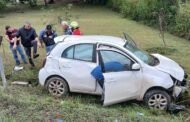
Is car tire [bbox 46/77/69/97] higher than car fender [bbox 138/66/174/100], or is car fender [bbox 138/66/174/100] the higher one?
car fender [bbox 138/66/174/100]

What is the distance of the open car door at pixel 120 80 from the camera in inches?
342

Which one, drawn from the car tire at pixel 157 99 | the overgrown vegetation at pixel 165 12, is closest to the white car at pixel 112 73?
the car tire at pixel 157 99

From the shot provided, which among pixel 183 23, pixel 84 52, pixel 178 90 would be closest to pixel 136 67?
pixel 178 90

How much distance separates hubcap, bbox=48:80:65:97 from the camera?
9570mm

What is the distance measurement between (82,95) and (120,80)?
4.65 ft

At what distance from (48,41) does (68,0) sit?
2690cm

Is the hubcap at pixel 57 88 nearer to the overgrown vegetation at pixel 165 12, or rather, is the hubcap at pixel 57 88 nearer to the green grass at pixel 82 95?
the green grass at pixel 82 95

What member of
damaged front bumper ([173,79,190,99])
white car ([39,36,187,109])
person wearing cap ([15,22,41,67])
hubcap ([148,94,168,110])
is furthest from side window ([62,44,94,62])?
person wearing cap ([15,22,41,67])

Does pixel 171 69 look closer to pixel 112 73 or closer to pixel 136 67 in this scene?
pixel 136 67

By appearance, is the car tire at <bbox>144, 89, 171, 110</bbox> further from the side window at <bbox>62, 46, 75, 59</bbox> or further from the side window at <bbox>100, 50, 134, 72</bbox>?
the side window at <bbox>62, 46, 75, 59</bbox>

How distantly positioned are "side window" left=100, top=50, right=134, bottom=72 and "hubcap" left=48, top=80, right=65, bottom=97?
124cm

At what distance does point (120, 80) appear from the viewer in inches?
344

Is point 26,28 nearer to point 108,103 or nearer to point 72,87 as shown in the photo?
point 72,87

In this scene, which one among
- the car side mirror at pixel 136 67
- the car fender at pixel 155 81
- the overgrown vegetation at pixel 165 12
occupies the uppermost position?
the car side mirror at pixel 136 67
